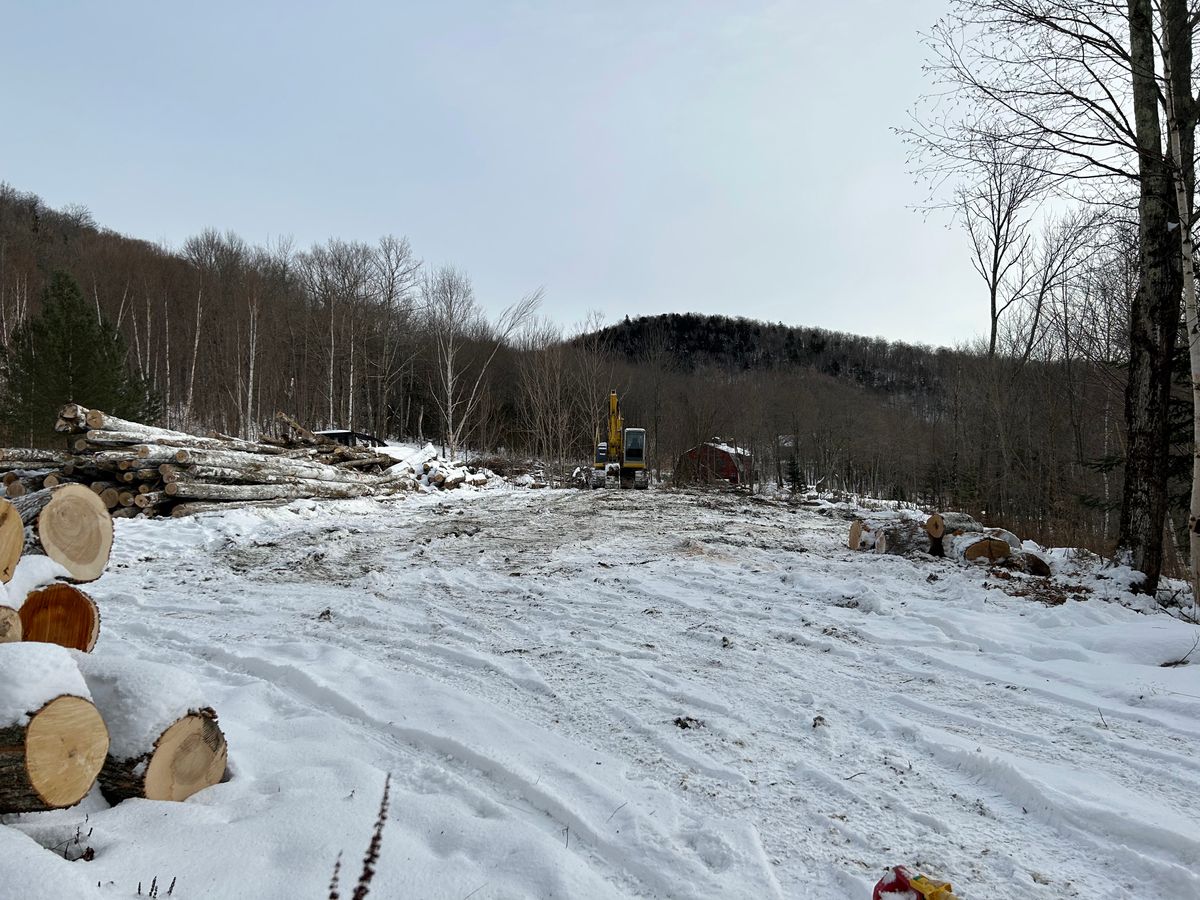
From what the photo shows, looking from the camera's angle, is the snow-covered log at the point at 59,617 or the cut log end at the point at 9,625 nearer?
the cut log end at the point at 9,625

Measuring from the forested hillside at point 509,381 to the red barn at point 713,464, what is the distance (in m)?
2.23

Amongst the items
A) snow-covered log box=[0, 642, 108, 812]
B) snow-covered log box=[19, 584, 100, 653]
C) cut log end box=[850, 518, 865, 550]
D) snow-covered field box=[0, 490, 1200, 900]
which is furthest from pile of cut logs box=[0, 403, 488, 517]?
cut log end box=[850, 518, 865, 550]

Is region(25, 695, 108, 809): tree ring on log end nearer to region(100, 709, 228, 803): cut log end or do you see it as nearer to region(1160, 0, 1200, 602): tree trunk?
region(100, 709, 228, 803): cut log end

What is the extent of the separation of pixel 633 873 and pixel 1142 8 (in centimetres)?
1004

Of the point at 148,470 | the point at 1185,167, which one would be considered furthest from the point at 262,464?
the point at 1185,167

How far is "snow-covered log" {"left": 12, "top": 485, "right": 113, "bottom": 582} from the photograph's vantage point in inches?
161

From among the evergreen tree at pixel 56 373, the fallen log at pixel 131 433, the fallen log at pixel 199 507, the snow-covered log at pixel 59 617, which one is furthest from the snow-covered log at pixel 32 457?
the evergreen tree at pixel 56 373

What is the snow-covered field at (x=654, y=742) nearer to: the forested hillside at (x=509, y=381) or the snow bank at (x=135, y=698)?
the snow bank at (x=135, y=698)

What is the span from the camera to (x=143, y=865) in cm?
204

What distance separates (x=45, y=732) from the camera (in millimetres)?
2082

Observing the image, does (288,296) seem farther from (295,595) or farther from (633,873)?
(633,873)

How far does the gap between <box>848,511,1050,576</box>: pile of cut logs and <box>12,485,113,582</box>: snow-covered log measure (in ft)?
31.3

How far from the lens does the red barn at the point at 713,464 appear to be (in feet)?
113

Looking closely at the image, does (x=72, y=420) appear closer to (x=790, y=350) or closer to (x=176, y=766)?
(x=176, y=766)
